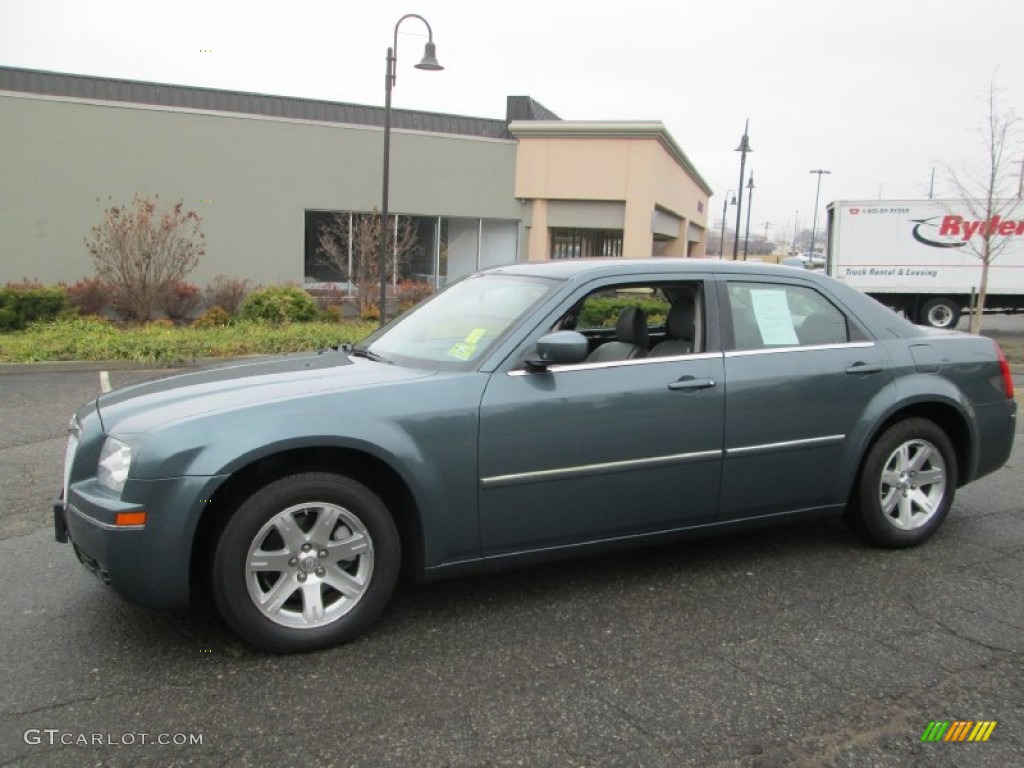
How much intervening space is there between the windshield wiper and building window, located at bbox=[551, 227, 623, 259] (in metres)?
20.9

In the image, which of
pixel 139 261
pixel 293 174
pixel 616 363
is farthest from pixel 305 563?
pixel 293 174

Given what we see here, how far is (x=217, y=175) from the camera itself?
19516 mm

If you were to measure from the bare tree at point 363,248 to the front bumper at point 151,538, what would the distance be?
15452 mm

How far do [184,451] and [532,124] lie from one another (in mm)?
20879

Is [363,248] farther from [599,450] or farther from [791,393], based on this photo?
[599,450]

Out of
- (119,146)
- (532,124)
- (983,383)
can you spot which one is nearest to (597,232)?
(532,124)

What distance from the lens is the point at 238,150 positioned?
19641 mm

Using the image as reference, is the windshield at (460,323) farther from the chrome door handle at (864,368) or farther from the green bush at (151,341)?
the green bush at (151,341)

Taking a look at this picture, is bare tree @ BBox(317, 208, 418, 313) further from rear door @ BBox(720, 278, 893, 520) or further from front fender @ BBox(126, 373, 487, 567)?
front fender @ BBox(126, 373, 487, 567)

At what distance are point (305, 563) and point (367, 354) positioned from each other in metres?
1.33

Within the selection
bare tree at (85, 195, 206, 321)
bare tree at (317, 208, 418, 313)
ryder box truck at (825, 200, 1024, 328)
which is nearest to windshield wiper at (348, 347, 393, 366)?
bare tree at (85, 195, 206, 321)

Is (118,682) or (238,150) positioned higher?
(238,150)

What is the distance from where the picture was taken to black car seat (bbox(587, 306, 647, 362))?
13.9ft

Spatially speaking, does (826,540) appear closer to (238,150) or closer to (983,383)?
(983,383)
